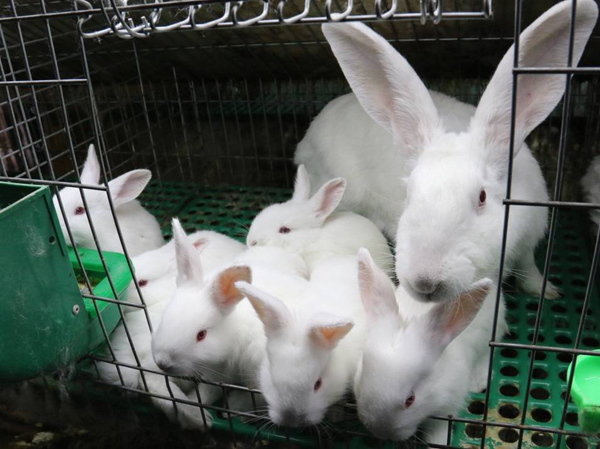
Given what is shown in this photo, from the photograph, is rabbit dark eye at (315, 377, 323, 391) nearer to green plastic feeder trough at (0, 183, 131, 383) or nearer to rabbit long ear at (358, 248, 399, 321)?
rabbit long ear at (358, 248, 399, 321)

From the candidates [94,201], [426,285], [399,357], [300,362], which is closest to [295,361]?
[300,362]

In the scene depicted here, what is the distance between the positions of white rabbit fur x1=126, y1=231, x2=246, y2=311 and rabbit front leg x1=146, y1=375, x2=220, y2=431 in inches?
14.2

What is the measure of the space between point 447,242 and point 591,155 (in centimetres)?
167

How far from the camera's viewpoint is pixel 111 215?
2.46 m

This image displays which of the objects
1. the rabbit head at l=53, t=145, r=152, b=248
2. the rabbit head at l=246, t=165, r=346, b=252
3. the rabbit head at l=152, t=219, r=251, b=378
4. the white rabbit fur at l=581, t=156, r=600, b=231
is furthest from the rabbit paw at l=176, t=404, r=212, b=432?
the white rabbit fur at l=581, t=156, r=600, b=231

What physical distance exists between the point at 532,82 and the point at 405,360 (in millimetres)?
784

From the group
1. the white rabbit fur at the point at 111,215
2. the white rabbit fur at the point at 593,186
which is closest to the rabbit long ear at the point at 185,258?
the white rabbit fur at the point at 111,215

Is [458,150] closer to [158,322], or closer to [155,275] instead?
[158,322]

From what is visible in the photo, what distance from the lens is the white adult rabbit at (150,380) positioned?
1.75 meters

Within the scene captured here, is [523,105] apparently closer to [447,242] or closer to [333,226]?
[447,242]

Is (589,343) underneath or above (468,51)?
underneath

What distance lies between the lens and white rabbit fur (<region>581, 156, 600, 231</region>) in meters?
2.29

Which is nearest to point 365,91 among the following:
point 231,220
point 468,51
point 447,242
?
point 447,242

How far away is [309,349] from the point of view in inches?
55.8
